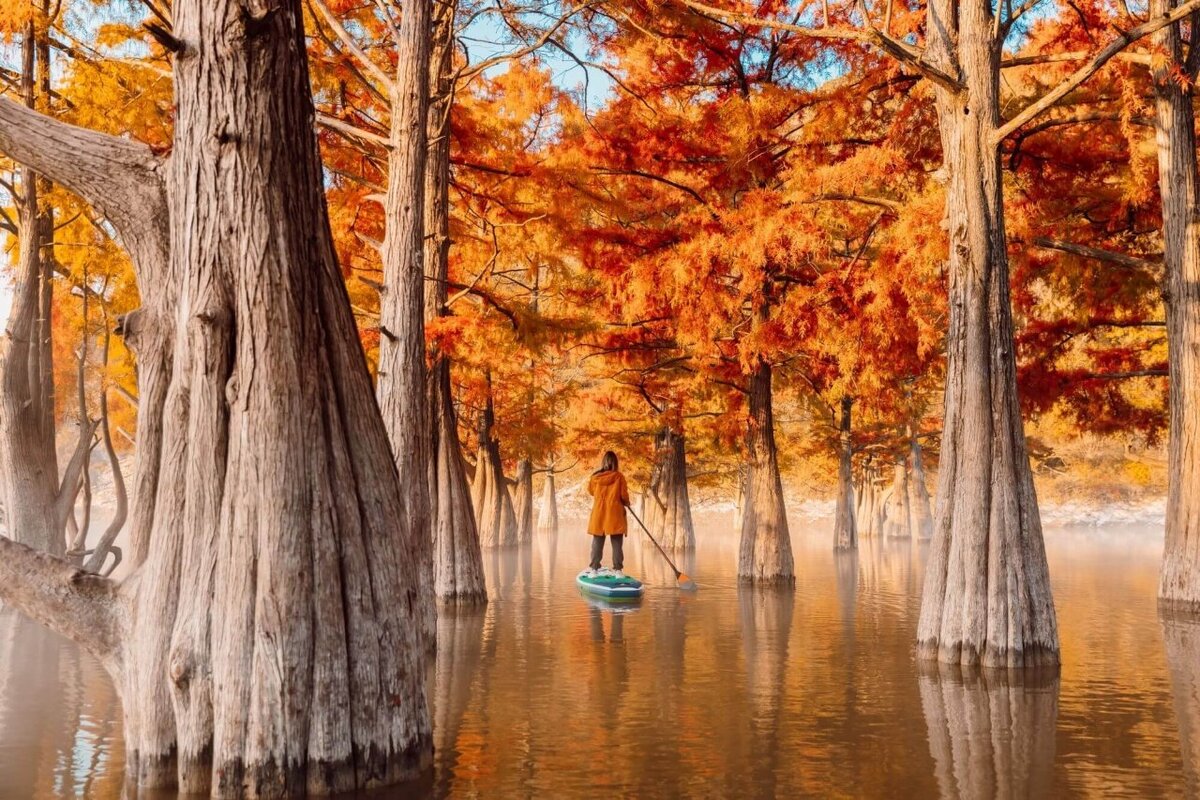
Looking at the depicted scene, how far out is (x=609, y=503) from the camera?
18.9m

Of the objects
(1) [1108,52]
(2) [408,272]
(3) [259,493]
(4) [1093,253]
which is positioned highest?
(1) [1108,52]

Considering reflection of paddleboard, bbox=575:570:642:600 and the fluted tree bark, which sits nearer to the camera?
the fluted tree bark

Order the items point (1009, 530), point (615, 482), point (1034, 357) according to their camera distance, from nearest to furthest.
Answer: point (1009, 530) → point (1034, 357) → point (615, 482)

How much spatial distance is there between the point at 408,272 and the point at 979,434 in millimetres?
5943

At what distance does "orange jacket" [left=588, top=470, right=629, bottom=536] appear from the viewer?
18.8 metres

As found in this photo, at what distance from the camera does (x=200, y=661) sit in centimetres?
577

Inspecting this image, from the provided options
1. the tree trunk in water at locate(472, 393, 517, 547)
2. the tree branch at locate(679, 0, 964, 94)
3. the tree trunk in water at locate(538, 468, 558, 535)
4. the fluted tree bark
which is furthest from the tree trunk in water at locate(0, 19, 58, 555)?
the tree trunk in water at locate(538, 468, 558, 535)

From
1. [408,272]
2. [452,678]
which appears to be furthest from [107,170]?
[452,678]

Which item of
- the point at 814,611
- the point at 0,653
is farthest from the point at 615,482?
the point at 0,653

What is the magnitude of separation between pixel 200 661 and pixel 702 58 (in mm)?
14744

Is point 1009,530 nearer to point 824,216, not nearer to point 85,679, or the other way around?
point 824,216

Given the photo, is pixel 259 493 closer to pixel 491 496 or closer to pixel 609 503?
pixel 609 503

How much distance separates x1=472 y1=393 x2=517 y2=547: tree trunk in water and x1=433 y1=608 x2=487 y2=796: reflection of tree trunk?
1649 cm

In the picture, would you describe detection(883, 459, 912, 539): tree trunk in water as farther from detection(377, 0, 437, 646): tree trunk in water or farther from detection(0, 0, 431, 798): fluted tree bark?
detection(0, 0, 431, 798): fluted tree bark
